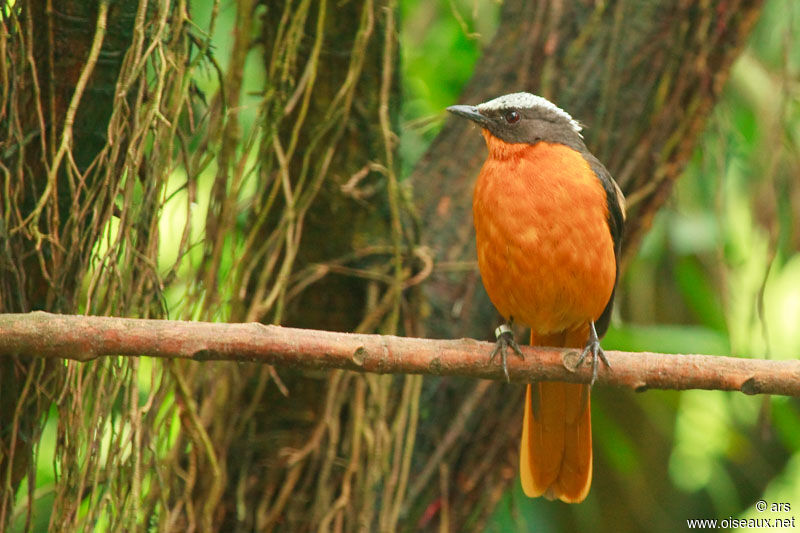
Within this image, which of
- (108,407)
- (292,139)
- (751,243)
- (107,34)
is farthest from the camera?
(751,243)

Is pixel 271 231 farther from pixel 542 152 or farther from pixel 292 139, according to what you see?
pixel 542 152

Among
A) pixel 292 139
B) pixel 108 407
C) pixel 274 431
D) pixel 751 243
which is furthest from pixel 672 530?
A: pixel 108 407

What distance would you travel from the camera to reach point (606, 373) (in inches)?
113

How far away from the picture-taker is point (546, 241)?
3262 millimetres

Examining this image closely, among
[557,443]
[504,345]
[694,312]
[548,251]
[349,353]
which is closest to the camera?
[349,353]

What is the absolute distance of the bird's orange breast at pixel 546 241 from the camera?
327cm

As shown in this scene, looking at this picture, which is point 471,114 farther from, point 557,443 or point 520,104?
point 557,443

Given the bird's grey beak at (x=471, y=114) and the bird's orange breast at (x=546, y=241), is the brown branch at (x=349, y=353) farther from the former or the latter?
the bird's grey beak at (x=471, y=114)

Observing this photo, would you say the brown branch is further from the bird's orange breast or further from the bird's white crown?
the bird's white crown

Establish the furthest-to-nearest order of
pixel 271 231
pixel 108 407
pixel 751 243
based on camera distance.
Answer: pixel 751 243
pixel 271 231
pixel 108 407

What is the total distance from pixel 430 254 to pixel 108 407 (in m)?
1.62

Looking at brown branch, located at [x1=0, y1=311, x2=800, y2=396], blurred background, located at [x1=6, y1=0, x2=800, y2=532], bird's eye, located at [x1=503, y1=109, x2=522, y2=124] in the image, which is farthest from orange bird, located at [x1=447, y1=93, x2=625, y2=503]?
blurred background, located at [x1=6, y1=0, x2=800, y2=532]

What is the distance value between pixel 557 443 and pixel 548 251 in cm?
84

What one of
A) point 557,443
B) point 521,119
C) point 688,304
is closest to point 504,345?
point 557,443
